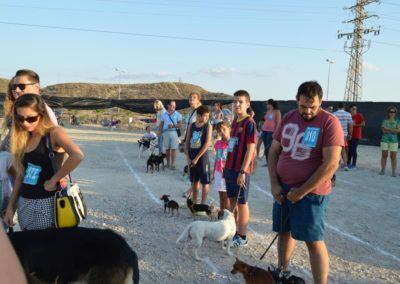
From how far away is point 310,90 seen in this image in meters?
3.40

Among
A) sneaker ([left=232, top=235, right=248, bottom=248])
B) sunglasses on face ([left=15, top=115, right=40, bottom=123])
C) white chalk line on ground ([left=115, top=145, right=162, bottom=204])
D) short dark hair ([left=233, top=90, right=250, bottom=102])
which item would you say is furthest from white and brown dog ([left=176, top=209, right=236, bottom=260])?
white chalk line on ground ([left=115, top=145, right=162, bottom=204])

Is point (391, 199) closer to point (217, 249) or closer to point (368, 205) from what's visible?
point (368, 205)

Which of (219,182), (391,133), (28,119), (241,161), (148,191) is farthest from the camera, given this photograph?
(391,133)

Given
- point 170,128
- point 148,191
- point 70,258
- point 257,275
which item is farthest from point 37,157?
point 170,128

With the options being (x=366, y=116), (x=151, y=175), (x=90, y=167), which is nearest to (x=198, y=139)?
(x=151, y=175)

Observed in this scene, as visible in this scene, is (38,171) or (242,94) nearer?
(38,171)

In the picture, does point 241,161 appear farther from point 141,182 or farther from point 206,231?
point 141,182

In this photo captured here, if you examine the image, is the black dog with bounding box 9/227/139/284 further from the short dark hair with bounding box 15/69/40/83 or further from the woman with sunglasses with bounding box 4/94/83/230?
the short dark hair with bounding box 15/69/40/83

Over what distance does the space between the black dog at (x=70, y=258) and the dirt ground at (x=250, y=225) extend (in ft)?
4.77

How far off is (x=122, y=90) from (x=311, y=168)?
6979 centimetres

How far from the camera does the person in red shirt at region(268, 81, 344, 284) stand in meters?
3.32

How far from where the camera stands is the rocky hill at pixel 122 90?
66500 millimetres

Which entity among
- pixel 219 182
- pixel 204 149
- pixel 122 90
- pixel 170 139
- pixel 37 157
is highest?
pixel 122 90

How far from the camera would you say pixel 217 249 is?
5.11m
